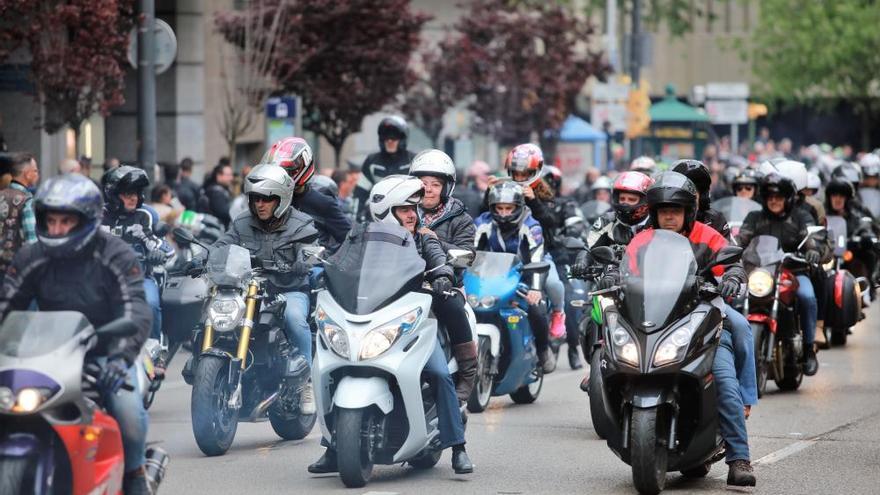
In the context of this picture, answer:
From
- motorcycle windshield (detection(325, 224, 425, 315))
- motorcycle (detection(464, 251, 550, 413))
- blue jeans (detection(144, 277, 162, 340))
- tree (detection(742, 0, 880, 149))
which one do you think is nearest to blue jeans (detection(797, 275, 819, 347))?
motorcycle (detection(464, 251, 550, 413))

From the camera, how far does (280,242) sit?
1166 cm

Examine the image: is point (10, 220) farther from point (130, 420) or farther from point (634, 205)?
point (130, 420)

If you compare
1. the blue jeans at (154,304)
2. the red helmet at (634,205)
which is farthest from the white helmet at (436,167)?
the blue jeans at (154,304)

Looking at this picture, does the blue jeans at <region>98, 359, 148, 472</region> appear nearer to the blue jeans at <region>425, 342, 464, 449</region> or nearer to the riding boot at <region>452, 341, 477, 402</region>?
the blue jeans at <region>425, 342, 464, 449</region>

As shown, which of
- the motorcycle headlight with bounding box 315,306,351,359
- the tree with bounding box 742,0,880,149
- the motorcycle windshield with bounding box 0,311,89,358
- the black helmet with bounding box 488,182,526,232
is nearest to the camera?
the motorcycle windshield with bounding box 0,311,89,358

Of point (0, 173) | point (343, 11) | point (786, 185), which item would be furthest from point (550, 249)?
point (343, 11)

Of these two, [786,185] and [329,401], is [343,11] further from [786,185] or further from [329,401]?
[329,401]

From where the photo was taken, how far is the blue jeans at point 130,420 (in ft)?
25.7

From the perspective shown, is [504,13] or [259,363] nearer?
[259,363]

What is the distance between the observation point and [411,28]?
29.0m

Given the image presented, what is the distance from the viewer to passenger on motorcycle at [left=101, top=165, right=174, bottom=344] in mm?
13172

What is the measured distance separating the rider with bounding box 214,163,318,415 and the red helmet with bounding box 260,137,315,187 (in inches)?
24.3

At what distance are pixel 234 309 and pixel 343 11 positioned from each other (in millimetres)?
17288

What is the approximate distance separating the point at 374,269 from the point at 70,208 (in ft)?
8.29
